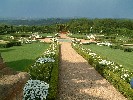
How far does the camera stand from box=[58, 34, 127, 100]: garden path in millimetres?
18844

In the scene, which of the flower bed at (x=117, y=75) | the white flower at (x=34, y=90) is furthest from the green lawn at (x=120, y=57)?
the white flower at (x=34, y=90)

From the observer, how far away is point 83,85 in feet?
70.9

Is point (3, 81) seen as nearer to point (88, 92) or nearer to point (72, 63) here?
point (88, 92)

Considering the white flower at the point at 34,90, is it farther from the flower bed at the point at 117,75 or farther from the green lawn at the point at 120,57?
the green lawn at the point at 120,57

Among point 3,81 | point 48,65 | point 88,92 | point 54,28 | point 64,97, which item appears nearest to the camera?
point 3,81

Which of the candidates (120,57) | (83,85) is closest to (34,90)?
(83,85)

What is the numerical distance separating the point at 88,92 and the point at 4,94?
42.0 ft

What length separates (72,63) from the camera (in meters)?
31.8

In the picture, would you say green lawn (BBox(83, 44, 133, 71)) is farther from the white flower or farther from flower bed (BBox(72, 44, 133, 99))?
the white flower

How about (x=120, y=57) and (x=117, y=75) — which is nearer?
Answer: (x=117, y=75)

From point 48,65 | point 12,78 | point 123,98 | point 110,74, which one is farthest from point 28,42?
point 12,78

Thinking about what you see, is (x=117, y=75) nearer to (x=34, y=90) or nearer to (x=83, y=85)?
(x=83, y=85)

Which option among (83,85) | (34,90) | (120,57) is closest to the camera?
(34,90)

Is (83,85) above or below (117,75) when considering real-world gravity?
below
